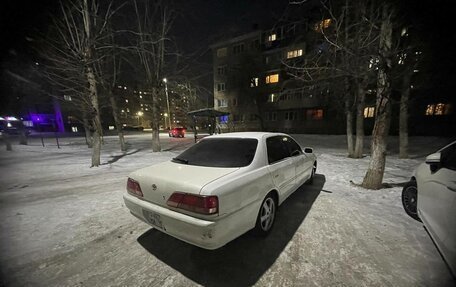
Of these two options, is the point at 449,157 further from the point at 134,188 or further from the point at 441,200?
the point at 134,188

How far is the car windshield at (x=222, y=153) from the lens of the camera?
2.72 m

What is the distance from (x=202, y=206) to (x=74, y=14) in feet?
31.7

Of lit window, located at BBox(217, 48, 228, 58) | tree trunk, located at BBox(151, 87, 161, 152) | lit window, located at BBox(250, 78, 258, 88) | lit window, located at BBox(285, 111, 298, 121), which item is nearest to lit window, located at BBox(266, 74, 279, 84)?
lit window, located at BBox(250, 78, 258, 88)

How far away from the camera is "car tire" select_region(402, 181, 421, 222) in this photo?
139 inches

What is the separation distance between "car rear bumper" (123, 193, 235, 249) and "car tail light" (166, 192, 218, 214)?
101 millimetres

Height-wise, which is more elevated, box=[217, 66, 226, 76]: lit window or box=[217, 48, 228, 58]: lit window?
box=[217, 48, 228, 58]: lit window

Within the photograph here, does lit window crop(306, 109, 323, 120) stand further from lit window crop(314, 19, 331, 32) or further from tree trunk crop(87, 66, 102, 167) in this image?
tree trunk crop(87, 66, 102, 167)

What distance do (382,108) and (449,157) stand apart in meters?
2.27

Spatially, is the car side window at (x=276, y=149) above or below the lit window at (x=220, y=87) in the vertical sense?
below

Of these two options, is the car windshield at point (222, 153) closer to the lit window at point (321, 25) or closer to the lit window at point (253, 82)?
the lit window at point (321, 25)

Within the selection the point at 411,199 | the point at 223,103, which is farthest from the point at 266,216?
the point at 223,103

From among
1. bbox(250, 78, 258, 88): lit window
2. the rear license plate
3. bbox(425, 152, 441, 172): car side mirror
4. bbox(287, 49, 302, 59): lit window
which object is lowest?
the rear license plate

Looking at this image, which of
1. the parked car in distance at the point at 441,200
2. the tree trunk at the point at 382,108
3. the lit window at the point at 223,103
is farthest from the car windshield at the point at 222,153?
the lit window at the point at 223,103

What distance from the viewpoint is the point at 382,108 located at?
175 inches
